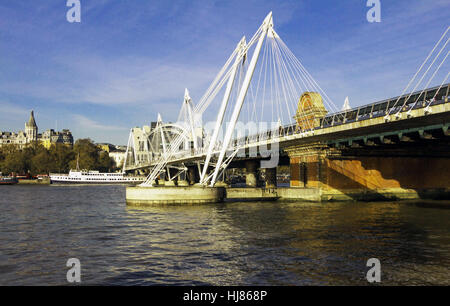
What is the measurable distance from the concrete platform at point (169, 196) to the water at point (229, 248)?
9.94m

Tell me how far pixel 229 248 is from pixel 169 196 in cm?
2824

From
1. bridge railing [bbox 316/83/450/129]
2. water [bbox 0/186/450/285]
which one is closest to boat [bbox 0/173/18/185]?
water [bbox 0/186/450/285]

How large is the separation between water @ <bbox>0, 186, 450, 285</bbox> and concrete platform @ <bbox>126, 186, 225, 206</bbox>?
32.6 feet

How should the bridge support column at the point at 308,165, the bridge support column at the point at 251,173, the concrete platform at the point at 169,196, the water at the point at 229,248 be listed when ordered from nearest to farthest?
the water at the point at 229,248
the concrete platform at the point at 169,196
the bridge support column at the point at 308,165
the bridge support column at the point at 251,173

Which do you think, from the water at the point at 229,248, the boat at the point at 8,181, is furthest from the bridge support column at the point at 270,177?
the boat at the point at 8,181

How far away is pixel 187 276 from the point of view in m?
18.4

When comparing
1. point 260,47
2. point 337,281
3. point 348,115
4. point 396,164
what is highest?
point 260,47

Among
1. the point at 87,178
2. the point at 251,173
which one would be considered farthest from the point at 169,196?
the point at 87,178

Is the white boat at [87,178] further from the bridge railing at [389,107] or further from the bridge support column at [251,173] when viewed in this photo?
the bridge railing at [389,107]

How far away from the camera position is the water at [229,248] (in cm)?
1819

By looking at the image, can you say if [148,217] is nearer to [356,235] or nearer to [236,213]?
[236,213]

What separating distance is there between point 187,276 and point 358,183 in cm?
4410

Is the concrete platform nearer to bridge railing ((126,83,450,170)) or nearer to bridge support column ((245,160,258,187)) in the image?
bridge railing ((126,83,450,170))
